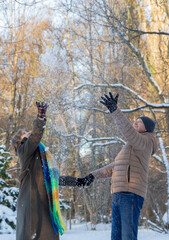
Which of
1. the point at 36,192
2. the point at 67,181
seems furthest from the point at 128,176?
the point at 36,192

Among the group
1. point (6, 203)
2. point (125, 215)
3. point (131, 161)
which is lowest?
point (6, 203)

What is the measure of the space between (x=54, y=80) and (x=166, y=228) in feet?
28.7

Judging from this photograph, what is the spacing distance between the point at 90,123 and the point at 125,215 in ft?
36.8

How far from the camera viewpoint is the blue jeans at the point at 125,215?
2.31m

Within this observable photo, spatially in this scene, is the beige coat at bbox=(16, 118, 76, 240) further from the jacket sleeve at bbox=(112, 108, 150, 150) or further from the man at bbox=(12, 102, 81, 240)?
the jacket sleeve at bbox=(112, 108, 150, 150)

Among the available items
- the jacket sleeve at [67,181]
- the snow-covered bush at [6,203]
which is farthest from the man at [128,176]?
the snow-covered bush at [6,203]

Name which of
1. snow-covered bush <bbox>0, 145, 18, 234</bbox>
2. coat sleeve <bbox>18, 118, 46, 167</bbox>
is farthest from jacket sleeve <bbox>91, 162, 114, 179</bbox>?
snow-covered bush <bbox>0, 145, 18, 234</bbox>

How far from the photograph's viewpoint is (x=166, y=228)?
6957 millimetres

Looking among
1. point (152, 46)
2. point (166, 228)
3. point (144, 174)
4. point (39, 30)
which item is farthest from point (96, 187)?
point (144, 174)

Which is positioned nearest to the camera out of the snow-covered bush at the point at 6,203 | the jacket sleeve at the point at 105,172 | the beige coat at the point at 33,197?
the beige coat at the point at 33,197

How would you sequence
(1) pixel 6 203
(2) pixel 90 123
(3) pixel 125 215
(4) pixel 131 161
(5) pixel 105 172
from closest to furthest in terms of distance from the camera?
(3) pixel 125 215, (4) pixel 131 161, (5) pixel 105 172, (1) pixel 6 203, (2) pixel 90 123

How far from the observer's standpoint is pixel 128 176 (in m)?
2.42

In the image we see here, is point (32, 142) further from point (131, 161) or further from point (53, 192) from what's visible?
point (131, 161)

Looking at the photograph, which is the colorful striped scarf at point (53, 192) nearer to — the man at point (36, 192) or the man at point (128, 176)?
the man at point (36, 192)
